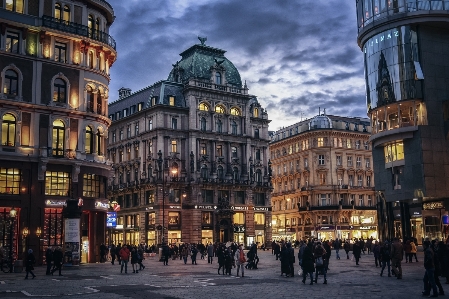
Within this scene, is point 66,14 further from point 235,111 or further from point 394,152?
point 235,111

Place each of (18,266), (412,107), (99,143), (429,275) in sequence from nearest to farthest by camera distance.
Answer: (429,275) < (18,266) < (99,143) < (412,107)

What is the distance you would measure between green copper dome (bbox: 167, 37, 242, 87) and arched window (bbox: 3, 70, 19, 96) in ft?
155

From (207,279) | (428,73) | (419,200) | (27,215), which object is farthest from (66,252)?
(428,73)

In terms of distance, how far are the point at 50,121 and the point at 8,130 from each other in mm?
3595

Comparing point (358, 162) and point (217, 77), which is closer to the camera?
point (217, 77)

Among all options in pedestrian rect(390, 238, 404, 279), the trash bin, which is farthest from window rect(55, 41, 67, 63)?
pedestrian rect(390, 238, 404, 279)

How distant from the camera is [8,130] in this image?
43281 millimetres

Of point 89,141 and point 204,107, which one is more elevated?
point 204,107

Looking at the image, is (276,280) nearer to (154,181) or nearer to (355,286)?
(355,286)

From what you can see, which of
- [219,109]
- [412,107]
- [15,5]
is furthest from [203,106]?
[15,5]

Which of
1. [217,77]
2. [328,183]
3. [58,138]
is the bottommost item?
[328,183]

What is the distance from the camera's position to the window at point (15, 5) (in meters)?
44.1

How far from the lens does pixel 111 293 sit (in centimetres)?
2258

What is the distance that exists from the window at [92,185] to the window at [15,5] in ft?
50.1
